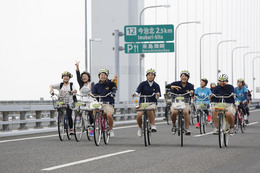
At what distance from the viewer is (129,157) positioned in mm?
10359

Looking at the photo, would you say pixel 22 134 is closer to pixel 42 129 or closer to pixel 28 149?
pixel 42 129

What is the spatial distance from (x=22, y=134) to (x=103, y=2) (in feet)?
208

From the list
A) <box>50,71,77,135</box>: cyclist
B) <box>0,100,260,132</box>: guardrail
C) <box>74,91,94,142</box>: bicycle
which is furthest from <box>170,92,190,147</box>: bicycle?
<box>0,100,260,132</box>: guardrail

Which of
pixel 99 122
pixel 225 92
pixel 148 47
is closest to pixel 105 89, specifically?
pixel 99 122

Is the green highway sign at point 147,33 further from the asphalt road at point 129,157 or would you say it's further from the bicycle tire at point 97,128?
the bicycle tire at point 97,128

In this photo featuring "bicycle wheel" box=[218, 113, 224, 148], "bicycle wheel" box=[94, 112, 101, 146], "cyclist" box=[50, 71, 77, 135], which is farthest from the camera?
"cyclist" box=[50, 71, 77, 135]

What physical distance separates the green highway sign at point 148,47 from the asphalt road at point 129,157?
1700cm

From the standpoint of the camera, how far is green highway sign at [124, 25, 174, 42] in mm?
30594

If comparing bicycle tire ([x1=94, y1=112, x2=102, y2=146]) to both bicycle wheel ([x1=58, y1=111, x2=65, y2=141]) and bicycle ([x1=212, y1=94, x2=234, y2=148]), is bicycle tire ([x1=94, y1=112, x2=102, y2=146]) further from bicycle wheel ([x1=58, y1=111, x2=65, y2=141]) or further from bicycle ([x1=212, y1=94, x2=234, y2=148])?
bicycle ([x1=212, y1=94, x2=234, y2=148])

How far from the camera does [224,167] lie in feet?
29.5

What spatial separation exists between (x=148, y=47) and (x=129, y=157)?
2099cm

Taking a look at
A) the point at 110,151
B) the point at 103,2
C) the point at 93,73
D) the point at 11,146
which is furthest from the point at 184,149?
the point at 103,2

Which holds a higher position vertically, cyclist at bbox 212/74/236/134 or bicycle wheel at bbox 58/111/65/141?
cyclist at bbox 212/74/236/134

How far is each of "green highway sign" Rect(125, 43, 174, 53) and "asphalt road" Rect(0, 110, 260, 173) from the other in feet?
55.8
